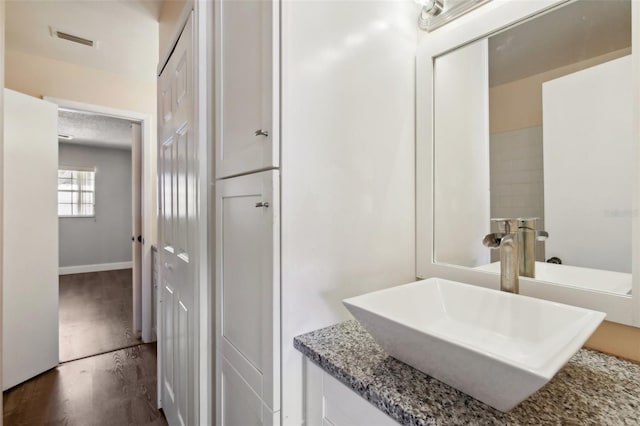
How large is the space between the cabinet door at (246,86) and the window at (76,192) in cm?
617

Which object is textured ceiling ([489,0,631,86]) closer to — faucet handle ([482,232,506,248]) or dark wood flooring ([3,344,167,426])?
faucet handle ([482,232,506,248])

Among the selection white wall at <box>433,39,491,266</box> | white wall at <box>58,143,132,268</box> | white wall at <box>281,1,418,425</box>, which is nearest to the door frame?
white wall at <box>281,1,418,425</box>

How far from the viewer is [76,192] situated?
5688 millimetres

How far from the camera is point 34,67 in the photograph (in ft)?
7.96

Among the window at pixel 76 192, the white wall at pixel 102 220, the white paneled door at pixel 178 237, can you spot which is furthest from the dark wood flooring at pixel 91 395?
→ the window at pixel 76 192

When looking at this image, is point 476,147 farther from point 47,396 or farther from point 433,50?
point 47,396

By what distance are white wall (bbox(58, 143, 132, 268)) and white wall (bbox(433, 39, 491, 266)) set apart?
6.60 metres

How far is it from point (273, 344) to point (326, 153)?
1.79 feet

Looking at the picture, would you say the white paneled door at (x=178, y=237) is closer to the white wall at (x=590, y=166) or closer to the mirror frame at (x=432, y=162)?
the mirror frame at (x=432, y=162)

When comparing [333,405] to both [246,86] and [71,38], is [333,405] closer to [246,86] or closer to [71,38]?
[246,86]

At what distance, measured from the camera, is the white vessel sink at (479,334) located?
47 cm

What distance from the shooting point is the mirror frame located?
72 cm

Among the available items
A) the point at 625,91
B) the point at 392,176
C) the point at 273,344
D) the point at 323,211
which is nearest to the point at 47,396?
the point at 273,344

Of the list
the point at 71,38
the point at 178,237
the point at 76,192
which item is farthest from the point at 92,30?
the point at 76,192
